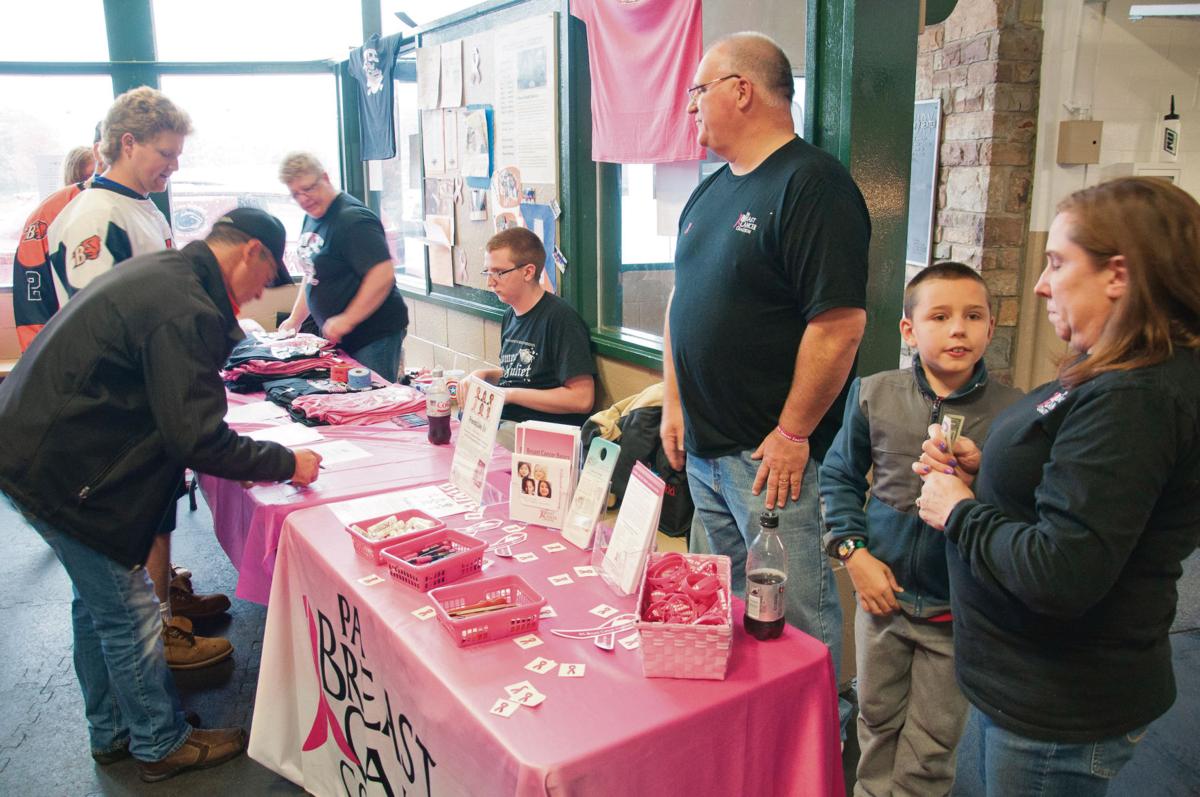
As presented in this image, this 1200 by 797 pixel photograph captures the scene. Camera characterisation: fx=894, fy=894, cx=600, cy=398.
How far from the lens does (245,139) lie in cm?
663

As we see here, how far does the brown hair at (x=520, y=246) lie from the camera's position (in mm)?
3041

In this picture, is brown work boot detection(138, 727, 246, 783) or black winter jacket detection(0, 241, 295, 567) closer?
black winter jacket detection(0, 241, 295, 567)

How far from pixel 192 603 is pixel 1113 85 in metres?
4.29

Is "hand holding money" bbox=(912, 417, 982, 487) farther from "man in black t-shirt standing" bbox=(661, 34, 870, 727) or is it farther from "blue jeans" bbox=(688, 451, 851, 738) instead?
"blue jeans" bbox=(688, 451, 851, 738)

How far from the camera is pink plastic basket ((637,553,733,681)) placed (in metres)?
1.40

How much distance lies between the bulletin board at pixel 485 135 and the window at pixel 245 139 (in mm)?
2040

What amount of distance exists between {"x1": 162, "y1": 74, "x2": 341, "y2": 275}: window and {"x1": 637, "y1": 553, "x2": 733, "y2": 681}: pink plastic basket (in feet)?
19.6

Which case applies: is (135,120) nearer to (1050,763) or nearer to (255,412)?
(255,412)

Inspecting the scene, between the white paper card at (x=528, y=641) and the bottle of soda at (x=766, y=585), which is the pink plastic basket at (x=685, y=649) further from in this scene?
the white paper card at (x=528, y=641)

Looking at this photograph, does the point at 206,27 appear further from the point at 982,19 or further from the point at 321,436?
the point at 982,19

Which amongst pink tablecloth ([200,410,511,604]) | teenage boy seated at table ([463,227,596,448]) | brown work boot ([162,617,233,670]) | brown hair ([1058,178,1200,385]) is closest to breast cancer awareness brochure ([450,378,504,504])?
pink tablecloth ([200,410,511,604])

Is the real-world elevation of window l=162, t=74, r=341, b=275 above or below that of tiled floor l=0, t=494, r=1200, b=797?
above

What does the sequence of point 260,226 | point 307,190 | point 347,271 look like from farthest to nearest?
point 347,271 < point 307,190 < point 260,226

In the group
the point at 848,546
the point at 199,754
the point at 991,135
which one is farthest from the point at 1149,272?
the point at 991,135
